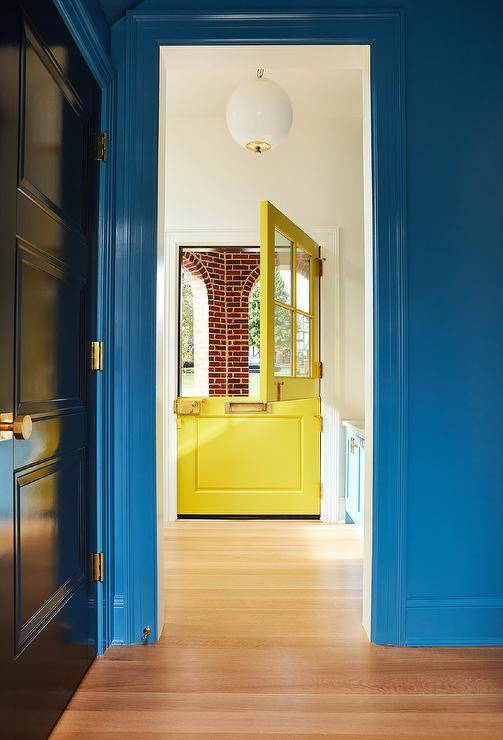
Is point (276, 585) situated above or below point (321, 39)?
below

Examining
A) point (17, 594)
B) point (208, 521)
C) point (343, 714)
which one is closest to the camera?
point (17, 594)

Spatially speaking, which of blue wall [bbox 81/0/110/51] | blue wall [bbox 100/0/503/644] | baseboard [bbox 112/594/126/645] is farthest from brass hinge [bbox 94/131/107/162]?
baseboard [bbox 112/594/126/645]

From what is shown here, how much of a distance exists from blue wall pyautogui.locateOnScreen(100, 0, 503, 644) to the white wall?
1.89 metres

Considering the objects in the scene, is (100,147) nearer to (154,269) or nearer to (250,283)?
(154,269)

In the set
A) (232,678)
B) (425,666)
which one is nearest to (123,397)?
(232,678)

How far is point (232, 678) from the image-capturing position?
1942 millimetres

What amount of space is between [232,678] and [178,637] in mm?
396

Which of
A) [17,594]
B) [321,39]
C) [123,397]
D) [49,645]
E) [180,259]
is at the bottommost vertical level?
[49,645]

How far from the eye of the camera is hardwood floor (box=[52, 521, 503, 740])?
167cm

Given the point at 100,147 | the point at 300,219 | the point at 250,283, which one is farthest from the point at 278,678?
the point at 250,283

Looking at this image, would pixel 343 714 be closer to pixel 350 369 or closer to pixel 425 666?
pixel 425 666

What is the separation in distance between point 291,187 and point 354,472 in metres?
2.20

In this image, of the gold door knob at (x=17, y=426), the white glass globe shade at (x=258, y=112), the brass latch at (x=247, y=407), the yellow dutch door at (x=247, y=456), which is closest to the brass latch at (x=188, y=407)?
the yellow dutch door at (x=247, y=456)

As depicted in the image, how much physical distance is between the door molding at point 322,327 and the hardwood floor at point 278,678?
130 cm
